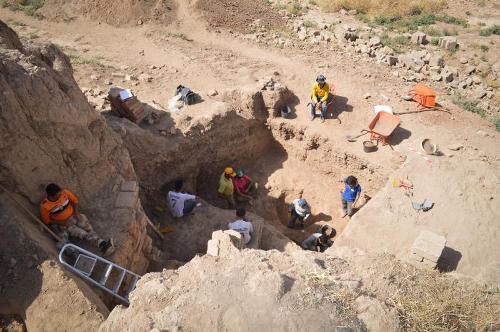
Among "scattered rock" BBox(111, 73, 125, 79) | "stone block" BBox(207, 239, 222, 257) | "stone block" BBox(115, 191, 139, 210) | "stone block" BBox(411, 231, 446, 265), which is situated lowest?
"stone block" BBox(411, 231, 446, 265)

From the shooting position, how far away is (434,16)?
674 inches

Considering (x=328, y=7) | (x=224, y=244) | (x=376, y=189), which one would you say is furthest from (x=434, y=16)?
(x=224, y=244)

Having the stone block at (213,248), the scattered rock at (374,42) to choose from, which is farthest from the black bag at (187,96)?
the scattered rock at (374,42)

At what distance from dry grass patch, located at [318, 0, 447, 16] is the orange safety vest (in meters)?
16.5

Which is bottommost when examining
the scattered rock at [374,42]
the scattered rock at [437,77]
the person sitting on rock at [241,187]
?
the person sitting on rock at [241,187]

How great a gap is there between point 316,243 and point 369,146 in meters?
3.17

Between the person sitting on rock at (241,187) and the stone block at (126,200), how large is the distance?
3198mm

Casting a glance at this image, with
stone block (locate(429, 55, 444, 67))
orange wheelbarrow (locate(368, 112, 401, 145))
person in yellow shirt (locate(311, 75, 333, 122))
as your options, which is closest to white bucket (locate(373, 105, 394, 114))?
orange wheelbarrow (locate(368, 112, 401, 145))

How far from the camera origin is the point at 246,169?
1066 centimetres

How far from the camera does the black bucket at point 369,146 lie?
9.28 metres

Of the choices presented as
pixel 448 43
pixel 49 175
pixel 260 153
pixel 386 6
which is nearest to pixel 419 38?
pixel 448 43

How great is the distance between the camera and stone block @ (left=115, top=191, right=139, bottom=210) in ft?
19.8

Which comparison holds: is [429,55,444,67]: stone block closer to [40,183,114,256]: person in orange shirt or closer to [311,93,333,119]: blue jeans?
[311,93,333,119]: blue jeans

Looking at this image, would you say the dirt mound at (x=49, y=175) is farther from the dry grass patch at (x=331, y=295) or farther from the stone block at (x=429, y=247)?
the stone block at (x=429, y=247)
